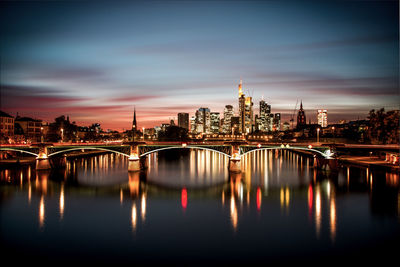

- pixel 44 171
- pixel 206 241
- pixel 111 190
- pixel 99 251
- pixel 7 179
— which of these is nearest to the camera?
pixel 99 251

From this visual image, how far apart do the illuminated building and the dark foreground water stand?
52.6m

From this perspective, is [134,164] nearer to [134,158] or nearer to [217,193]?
[134,158]

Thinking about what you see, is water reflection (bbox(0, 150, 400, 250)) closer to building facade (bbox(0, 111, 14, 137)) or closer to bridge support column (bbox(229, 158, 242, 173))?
bridge support column (bbox(229, 158, 242, 173))

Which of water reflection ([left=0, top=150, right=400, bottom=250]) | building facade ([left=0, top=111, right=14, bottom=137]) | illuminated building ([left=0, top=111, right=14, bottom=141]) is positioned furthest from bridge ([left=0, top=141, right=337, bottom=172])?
illuminated building ([left=0, top=111, right=14, bottom=141])

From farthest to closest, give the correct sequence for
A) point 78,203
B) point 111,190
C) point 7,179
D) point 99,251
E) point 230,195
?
point 7,179
point 111,190
point 230,195
point 78,203
point 99,251

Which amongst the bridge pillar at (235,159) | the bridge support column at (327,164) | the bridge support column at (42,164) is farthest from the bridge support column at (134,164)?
the bridge support column at (327,164)

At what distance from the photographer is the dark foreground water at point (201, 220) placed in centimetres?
2473

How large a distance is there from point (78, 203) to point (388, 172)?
51.6m

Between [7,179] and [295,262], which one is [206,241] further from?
[7,179]

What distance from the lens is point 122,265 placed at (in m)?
22.8

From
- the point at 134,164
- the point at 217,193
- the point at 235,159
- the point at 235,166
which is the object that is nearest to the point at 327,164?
the point at 235,166

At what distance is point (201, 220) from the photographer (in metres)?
33.1

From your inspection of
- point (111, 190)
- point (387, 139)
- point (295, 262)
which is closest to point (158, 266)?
point (295, 262)

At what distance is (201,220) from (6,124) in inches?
3709
